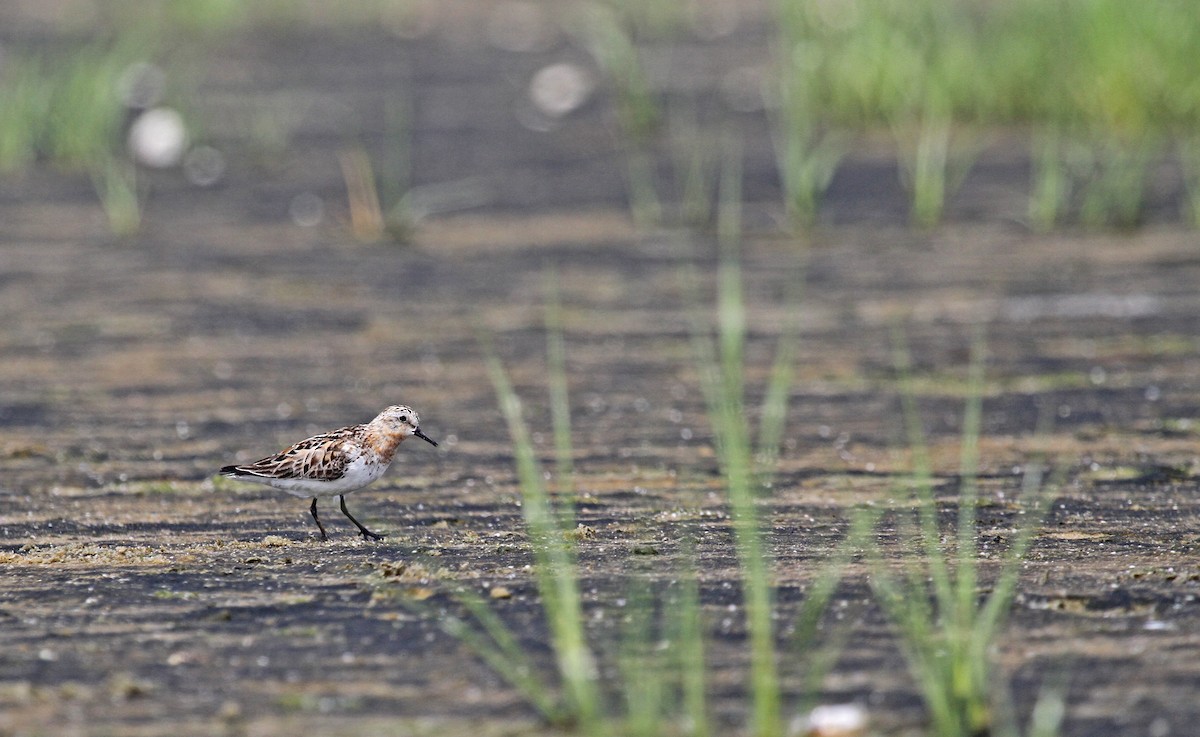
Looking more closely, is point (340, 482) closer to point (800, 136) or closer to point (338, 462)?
point (338, 462)

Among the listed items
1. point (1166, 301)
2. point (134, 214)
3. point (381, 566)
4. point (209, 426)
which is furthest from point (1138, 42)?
point (381, 566)

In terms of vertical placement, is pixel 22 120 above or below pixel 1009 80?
above

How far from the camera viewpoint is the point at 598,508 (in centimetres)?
425

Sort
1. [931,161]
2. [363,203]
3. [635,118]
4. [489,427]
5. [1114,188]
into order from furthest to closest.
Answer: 1. [635,118]
2. [931,161]
3. [363,203]
4. [1114,188]
5. [489,427]

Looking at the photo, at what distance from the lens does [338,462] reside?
3822 millimetres

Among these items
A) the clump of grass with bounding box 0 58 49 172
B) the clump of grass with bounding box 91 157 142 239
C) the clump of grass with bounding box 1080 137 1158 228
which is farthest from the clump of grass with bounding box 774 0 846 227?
the clump of grass with bounding box 0 58 49 172

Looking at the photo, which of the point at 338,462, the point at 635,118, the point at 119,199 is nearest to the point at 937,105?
the point at 635,118

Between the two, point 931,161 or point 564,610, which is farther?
point 931,161

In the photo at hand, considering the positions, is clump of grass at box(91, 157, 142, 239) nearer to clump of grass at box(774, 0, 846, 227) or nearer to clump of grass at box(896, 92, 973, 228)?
clump of grass at box(774, 0, 846, 227)

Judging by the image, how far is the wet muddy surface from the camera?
3.07 m

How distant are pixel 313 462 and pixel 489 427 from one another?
1499 mm

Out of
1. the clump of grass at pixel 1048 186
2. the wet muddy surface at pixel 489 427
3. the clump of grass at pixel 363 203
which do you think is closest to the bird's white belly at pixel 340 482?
the wet muddy surface at pixel 489 427

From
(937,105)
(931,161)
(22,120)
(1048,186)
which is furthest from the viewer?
(22,120)

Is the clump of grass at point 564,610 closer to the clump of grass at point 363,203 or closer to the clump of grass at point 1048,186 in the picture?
the clump of grass at point 363,203
